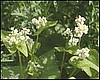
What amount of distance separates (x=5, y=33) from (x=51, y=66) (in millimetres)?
324

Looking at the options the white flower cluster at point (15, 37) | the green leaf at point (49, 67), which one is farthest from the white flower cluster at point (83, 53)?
the white flower cluster at point (15, 37)

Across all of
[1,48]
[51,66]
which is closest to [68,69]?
[51,66]

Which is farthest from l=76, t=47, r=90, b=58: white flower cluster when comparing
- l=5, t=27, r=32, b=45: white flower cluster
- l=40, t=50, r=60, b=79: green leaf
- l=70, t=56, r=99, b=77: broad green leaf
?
l=5, t=27, r=32, b=45: white flower cluster

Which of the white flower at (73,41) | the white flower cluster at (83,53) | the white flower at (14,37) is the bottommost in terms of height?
the white flower cluster at (83,53)

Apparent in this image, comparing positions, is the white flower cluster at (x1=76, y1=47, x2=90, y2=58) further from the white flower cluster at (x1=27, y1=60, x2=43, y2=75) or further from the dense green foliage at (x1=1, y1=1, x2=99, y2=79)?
the white flower cluster at (x1=27, y1=60, x2=43, y2=75)

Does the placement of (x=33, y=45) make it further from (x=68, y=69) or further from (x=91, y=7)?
(x=91, y=7)

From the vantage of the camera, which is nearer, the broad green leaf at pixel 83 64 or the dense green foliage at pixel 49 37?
the broad green leaf at pixel 83 64

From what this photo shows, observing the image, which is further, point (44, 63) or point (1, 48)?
point (1, 48)

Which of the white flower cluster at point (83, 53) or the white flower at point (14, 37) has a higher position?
the white flower at point (14, 37)

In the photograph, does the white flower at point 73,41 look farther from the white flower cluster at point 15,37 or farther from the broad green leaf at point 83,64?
the white flower cluster at point 15,37

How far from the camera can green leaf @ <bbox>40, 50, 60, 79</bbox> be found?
5.63ft

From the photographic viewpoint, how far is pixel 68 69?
1.93 m

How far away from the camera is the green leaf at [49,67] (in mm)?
1716

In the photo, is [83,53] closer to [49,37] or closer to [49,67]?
[49,67]
